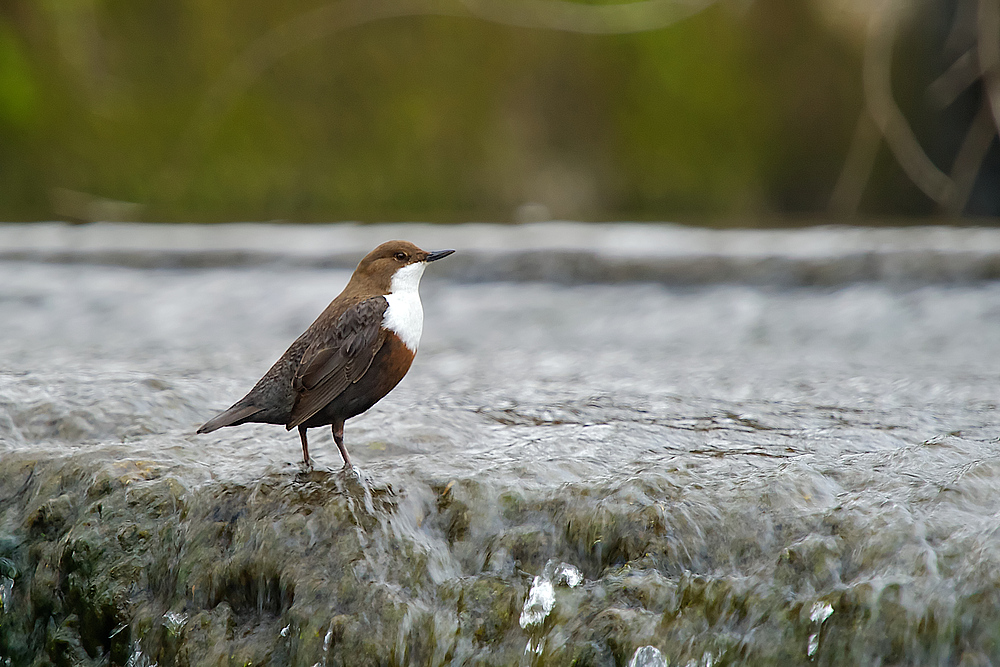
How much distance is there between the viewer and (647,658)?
190cm

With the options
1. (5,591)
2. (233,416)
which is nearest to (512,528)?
(233,416)

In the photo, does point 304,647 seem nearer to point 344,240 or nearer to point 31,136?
point 344,240

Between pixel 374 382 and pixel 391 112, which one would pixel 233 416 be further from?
pixel 391 112

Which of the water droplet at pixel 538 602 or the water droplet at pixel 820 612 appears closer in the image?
the water droplet at pixel 820 612

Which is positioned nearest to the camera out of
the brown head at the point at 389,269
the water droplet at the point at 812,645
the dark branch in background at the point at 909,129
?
the water droplet at the point at 812,645

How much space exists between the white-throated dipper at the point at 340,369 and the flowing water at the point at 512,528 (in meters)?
0.16

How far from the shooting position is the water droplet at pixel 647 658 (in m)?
1.89

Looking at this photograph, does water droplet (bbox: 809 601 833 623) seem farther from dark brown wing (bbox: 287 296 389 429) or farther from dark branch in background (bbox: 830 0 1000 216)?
dark branch in background (bbox: 830 0 1000 216)

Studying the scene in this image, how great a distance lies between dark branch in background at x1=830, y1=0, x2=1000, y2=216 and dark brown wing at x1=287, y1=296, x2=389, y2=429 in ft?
24.0

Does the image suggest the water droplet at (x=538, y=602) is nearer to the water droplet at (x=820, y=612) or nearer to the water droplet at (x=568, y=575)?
the water droplet at (x=568, y=575)

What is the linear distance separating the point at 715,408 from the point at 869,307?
6.78ft

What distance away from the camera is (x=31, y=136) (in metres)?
9.16

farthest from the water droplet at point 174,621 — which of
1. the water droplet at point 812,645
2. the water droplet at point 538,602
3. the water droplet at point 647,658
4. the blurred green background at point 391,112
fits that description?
the blurred green background at point 391,112

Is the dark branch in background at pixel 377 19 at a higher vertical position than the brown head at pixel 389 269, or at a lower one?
higher
